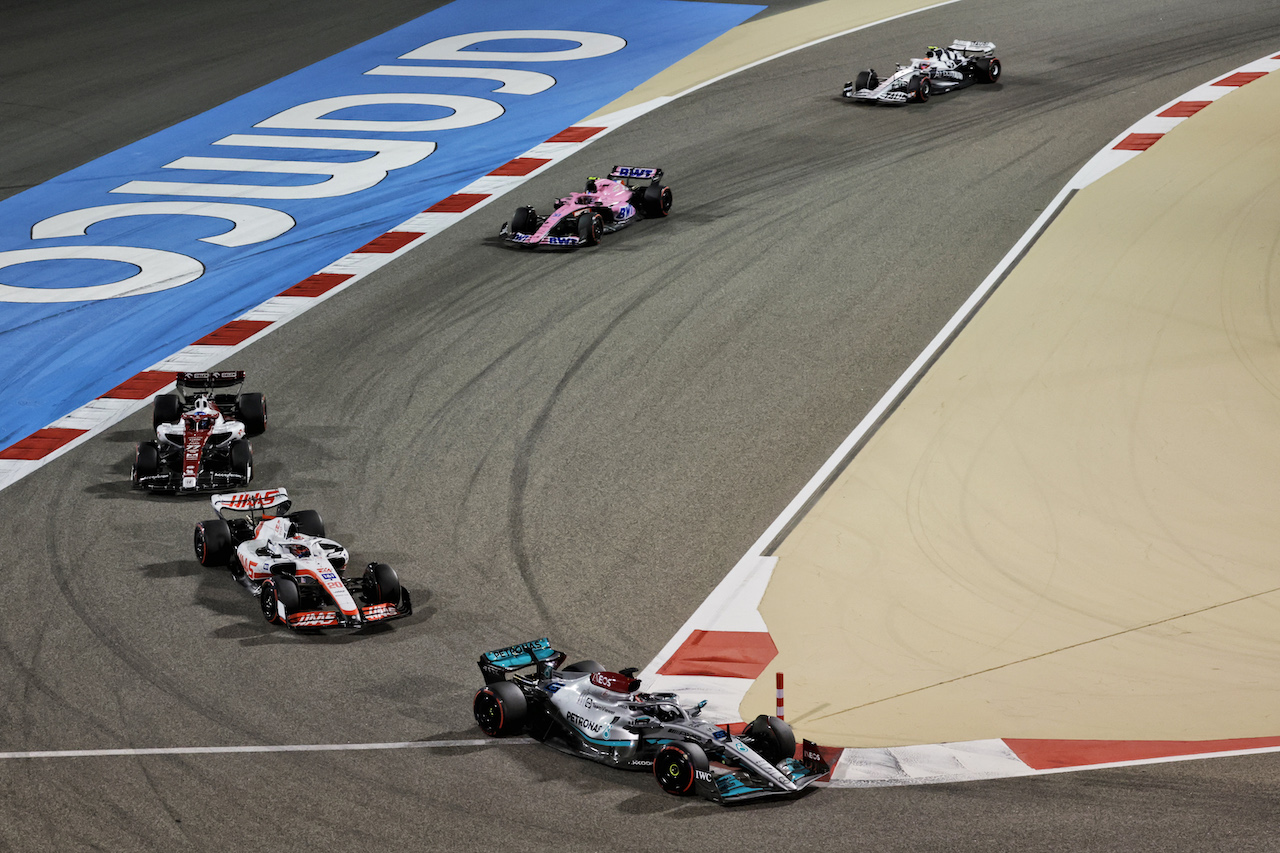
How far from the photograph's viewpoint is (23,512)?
51.3 feet

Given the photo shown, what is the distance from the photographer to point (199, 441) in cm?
1609

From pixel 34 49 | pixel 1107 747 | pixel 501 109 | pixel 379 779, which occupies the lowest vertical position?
pixel 1107 747

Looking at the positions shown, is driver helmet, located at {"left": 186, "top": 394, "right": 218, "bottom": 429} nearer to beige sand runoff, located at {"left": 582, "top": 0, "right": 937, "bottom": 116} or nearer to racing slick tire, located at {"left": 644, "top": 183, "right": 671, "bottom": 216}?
racing slick tire, located at {"left": 644, "top": 183, "right": 671, "bottom": 216}

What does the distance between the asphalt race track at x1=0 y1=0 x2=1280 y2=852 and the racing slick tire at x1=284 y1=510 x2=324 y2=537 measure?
2.16ft

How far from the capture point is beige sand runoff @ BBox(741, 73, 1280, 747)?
12.2 meters

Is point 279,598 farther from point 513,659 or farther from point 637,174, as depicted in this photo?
point 637,174

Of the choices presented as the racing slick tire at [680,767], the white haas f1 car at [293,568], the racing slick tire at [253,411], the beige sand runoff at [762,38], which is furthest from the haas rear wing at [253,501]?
the beige sand runoff at [762,38]

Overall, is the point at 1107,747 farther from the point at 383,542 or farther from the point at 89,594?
the point at 89,594

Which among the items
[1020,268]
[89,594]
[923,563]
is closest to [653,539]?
[923,563]

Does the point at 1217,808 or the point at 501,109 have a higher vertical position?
the point at 501,109

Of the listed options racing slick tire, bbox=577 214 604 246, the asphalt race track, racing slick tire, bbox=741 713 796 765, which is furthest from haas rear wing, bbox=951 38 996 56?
racing slick tire, bbox=741 713 796 765

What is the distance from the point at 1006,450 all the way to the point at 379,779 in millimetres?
8630

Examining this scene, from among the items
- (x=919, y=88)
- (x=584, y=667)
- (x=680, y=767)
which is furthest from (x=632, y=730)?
(x=919, y=88)

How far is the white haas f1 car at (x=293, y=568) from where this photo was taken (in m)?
13.2
